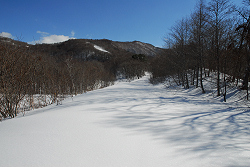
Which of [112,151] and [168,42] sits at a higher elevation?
[168,42]

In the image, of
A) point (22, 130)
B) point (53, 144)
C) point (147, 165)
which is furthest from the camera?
point (22, 130)

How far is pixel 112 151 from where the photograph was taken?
177 cm

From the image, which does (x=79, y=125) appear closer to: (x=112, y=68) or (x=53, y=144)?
(x=53, y=144)

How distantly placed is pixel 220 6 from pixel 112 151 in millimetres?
11226

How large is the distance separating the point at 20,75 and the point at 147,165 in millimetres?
6036

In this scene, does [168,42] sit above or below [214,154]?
above

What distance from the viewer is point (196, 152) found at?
182cm

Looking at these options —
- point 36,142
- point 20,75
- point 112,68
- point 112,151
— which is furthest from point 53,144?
point 112,68

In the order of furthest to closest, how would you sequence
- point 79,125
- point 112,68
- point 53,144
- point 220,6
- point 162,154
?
point 112,68, point 220,6, point 79,125, point 53,144, point 162,154

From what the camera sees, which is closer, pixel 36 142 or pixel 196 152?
pixel 196 152

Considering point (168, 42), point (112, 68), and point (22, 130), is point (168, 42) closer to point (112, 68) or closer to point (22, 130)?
point (22, 130)

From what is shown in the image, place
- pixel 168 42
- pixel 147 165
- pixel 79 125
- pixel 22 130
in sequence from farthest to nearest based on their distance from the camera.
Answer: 1. pixel 168 42
2. pixel 79 125
3. pixel 22 130
4. pixel 147 165

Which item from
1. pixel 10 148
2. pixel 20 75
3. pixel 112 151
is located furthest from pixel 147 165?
pixel 20 75

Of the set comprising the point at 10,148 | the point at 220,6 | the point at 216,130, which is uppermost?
the point at 220,6
